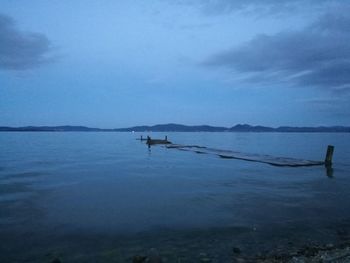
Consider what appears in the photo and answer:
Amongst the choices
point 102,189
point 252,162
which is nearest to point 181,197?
point 102,189

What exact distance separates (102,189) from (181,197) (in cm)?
600

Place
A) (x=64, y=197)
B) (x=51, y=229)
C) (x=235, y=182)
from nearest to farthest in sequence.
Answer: (x=51, y=229)
(x=64, y=197)
(x=235, y=182)

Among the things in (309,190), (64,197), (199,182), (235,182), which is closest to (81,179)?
(64,197)

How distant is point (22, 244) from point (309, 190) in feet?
59.6

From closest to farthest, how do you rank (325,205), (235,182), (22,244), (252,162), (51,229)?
(22,244) < (51,229) < (325,205) < (235,182) < (252,162)

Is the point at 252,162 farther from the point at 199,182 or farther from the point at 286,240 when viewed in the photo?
the point at 286,240

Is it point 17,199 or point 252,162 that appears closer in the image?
point 17,199

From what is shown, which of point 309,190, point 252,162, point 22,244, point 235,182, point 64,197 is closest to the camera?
point 22,244

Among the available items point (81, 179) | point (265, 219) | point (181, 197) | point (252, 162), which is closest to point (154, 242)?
point (265, 219)

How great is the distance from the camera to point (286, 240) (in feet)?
38.2

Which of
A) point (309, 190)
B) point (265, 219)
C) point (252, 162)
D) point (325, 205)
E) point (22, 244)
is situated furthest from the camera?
point (252, 162)

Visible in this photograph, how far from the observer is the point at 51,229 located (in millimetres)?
13016

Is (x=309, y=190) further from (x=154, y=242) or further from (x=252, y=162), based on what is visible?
(x=252, y=162)

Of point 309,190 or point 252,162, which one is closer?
point 309,190
